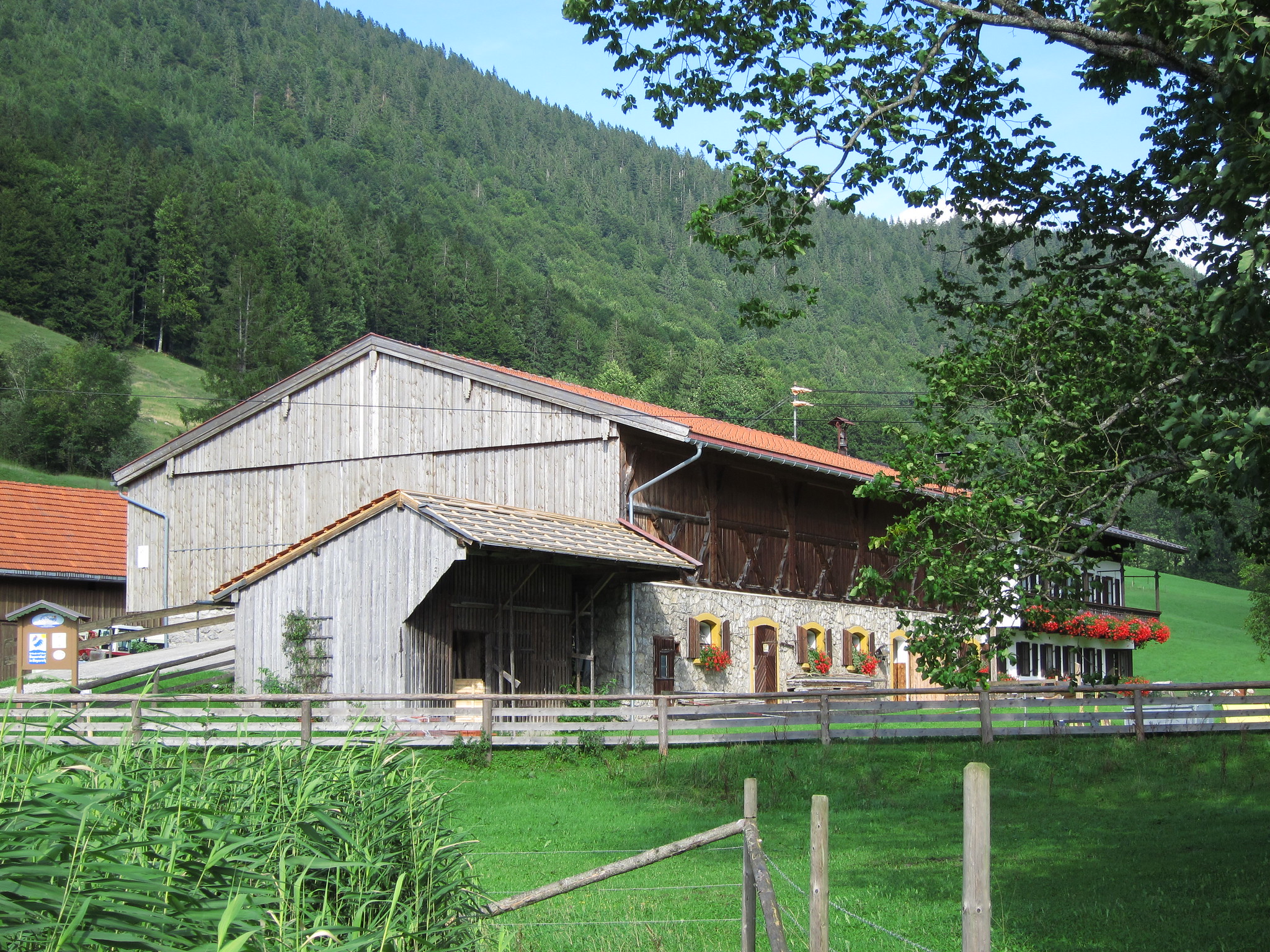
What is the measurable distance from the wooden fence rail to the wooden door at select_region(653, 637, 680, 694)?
7.70 feet

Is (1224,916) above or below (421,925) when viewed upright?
below

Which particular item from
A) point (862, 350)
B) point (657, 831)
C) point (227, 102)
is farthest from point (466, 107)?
point (657, 831)

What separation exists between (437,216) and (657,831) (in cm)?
14751

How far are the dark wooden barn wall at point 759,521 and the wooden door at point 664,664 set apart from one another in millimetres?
1685

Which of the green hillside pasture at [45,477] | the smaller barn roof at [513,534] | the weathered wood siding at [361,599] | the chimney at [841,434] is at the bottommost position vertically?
→ the weathered wood siding at [361,599]

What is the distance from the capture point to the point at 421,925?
6059mm

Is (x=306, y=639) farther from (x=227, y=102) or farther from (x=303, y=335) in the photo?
(x=227, y=102)

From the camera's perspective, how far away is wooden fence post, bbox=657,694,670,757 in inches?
755

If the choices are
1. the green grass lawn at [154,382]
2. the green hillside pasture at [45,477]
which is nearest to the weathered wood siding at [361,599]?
the green hillside pasture at [45,477]

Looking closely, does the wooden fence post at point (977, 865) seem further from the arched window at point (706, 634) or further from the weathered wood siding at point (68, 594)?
the weathered wood siding at point (68, 594)

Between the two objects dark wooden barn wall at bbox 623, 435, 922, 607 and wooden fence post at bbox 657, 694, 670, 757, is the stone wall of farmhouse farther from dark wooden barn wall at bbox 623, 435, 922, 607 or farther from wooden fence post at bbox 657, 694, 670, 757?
wooden fence post at bbox 657, 694, 670, 757

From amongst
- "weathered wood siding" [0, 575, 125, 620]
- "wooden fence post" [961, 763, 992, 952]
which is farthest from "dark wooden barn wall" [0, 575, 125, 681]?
"wooden fence post" [961, 763, 992, 952]

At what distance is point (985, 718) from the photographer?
20703 mm

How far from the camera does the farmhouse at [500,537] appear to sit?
70.1ft
